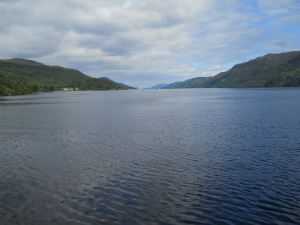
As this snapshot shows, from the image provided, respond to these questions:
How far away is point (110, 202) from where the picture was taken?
48.9 feet

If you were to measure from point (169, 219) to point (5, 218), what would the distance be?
10.4 m

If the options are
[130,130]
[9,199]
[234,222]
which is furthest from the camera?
[130,130]

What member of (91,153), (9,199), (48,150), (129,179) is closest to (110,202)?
(129,179)

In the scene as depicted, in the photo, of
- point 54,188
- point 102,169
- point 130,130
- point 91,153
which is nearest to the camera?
point 54,188

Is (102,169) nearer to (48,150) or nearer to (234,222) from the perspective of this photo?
(48,150)

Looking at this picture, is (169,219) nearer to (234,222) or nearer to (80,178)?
(234,222)

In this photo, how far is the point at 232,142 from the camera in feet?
99.7

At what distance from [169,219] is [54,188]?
33.2ft

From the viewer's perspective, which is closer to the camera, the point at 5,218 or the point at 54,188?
the point at 5,218

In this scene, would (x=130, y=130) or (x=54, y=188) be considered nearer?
(x=54, y=188)

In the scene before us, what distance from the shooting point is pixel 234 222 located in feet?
40.9

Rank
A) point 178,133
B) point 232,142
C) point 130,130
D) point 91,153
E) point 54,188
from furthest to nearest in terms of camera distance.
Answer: point 130,130
point 178,133
point 232,142
point 91,153
point 54,188

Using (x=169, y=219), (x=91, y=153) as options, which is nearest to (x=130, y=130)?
(x=91, y=153)

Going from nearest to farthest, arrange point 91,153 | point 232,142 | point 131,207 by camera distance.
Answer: point 131,207 → point 91,153 → point 232,142
